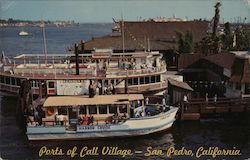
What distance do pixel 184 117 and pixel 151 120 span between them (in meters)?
4.36

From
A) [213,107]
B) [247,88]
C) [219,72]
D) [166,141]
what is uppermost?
[219,72]

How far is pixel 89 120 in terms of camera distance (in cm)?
2669

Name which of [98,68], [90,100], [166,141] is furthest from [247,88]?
[98,68]

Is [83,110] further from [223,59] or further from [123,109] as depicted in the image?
[223,59]

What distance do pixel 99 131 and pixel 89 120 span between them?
3.54 ft

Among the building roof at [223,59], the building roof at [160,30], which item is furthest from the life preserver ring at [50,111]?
the building roof at [160,30]

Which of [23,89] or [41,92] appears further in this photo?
[41,92]

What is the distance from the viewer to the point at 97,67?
38.1 metres

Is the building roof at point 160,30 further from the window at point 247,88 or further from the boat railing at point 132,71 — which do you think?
the window at point 247,88

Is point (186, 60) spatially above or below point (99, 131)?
above

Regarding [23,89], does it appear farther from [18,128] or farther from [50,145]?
[50,145]

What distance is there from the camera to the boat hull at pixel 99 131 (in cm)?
2650

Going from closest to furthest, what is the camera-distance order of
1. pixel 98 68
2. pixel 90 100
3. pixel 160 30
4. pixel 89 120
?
1. pixel 89 120
2. pixel 90 100
3. pixel 98 68
4. pixel 160 30

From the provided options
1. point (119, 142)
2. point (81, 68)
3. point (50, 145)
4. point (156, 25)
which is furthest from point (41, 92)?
point (156, 25)
